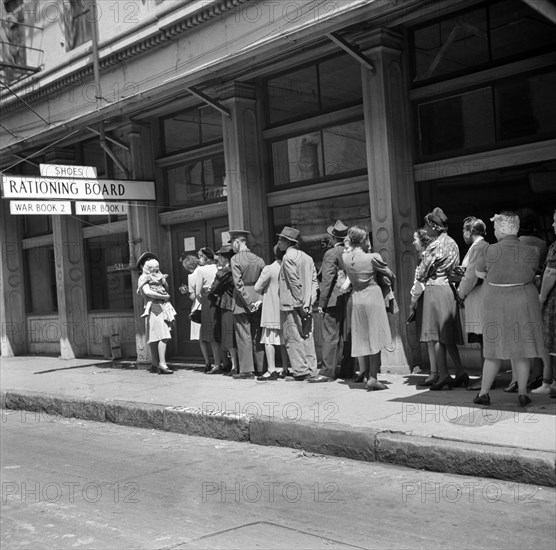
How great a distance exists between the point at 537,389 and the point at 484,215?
8.34 feet

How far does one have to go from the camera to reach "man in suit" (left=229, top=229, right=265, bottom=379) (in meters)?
10.7

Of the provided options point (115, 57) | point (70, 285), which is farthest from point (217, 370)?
point (115, 57)

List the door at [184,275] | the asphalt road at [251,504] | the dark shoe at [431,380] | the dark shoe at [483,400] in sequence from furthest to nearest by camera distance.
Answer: the door at [184,275], the dark shoe at [431,380], the dark shoe at [483,400], the asphalt road at [251,504]

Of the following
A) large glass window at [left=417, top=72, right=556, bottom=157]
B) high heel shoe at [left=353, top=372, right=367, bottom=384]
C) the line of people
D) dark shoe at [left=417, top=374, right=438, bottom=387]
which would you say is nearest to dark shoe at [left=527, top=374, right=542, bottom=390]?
the line of people

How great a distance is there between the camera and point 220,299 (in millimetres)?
11148

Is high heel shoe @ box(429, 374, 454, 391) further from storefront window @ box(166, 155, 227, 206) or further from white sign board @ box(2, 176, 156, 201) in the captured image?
white sign board @ box(2, 176, 156, 201)

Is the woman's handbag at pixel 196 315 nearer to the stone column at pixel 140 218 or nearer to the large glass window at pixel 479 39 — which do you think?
the stone column at pixel 140 218

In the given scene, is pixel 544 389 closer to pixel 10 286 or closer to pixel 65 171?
pixel 65 171

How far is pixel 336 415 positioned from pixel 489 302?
6.20ft

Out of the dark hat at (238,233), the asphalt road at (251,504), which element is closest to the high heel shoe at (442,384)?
the asphalt road at (251,504)

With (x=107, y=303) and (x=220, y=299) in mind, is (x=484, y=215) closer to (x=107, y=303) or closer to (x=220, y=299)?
(x=220, y=299)

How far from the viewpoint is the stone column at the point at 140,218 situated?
14062 millimetres

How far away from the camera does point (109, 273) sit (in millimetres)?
15656

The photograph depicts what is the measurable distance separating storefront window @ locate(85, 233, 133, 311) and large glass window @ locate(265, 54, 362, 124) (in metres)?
4.78
